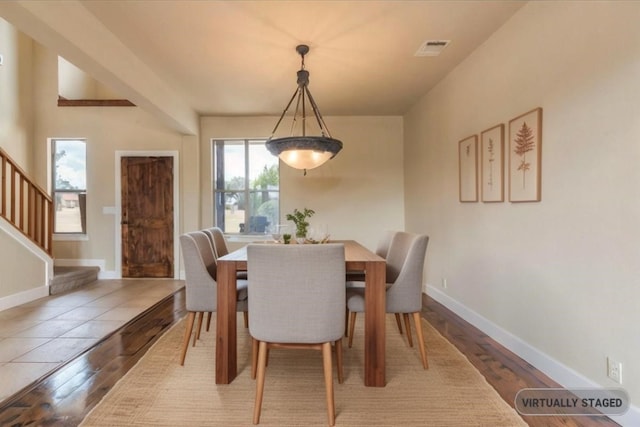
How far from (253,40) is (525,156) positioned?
2.39 meters

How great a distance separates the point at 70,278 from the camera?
4398 mm

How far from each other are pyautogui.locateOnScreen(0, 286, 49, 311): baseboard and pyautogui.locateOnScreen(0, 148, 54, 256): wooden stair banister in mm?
476

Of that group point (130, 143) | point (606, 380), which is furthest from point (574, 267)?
point (130, 143)

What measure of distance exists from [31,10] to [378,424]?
3.11 m

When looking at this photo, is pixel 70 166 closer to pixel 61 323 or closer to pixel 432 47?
pixel 61 323

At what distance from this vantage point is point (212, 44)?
9.37 feet

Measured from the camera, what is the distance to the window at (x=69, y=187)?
5223mm

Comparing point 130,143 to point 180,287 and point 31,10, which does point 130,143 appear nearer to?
point 180,287

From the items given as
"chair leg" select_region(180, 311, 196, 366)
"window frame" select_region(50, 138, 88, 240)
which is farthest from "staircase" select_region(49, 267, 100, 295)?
"chair leg" select_region(180, 311, 196, 366)

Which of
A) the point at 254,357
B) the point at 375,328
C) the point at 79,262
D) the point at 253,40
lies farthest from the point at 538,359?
the point at 79,262

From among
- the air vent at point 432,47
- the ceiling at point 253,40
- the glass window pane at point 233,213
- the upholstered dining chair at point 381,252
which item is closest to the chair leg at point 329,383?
the upholstered dining chair at point 381,252

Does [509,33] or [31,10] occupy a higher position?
[509,33]

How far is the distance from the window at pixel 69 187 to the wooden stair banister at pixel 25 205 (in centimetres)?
84

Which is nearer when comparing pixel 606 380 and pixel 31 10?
pixel 606 380
